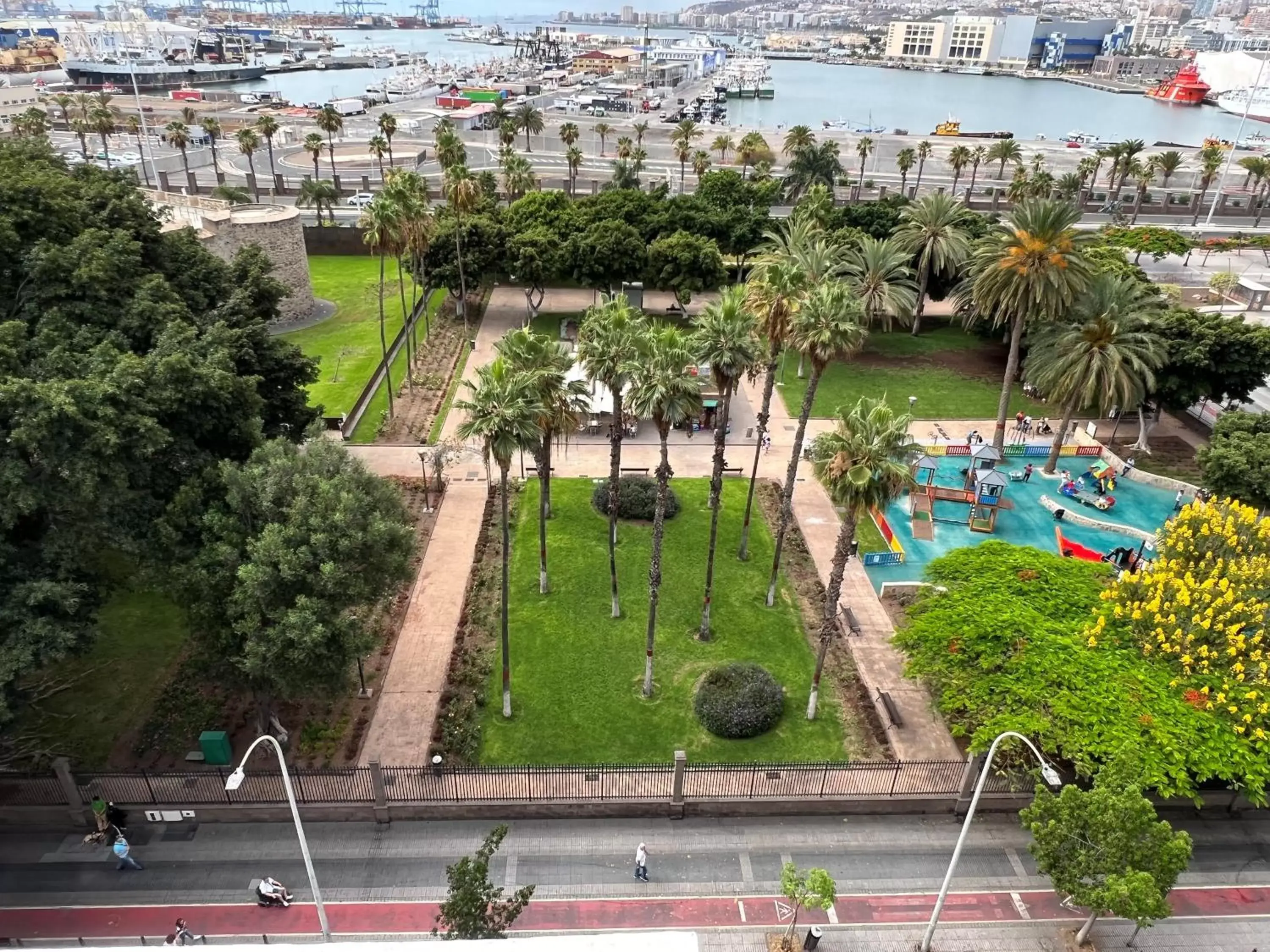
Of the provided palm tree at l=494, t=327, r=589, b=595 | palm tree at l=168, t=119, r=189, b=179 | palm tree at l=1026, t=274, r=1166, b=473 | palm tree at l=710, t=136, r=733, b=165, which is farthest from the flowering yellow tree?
palm tree at l=168, t=119, r=189, b=179

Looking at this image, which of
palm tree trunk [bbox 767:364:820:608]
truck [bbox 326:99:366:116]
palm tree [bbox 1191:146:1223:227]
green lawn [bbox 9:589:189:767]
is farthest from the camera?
truck [bbox 326:99:366:116]

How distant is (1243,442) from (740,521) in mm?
22821

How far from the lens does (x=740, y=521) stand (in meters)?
38.1

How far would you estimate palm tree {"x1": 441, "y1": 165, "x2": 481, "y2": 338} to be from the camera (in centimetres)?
5206

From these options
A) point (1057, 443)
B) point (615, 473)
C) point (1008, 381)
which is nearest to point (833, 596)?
point (615, 473)

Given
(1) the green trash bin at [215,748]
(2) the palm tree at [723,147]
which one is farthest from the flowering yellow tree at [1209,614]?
(2) the palm tree at [723,147]

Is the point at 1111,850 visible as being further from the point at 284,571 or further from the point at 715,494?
the point at 284,571

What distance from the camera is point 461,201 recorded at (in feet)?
171

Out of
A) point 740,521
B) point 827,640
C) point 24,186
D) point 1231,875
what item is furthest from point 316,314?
point 1231,875

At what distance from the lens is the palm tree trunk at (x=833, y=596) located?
77.2ft

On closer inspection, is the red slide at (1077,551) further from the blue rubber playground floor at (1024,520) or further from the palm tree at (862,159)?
the palm tree at (862,159)

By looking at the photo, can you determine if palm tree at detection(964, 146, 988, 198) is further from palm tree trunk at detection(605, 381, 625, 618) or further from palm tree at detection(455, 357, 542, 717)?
palm tree at detection(455, 357, 542, 717)

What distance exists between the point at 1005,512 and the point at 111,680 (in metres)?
40.8

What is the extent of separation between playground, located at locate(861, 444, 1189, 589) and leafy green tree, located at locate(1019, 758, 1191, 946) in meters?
15.1
